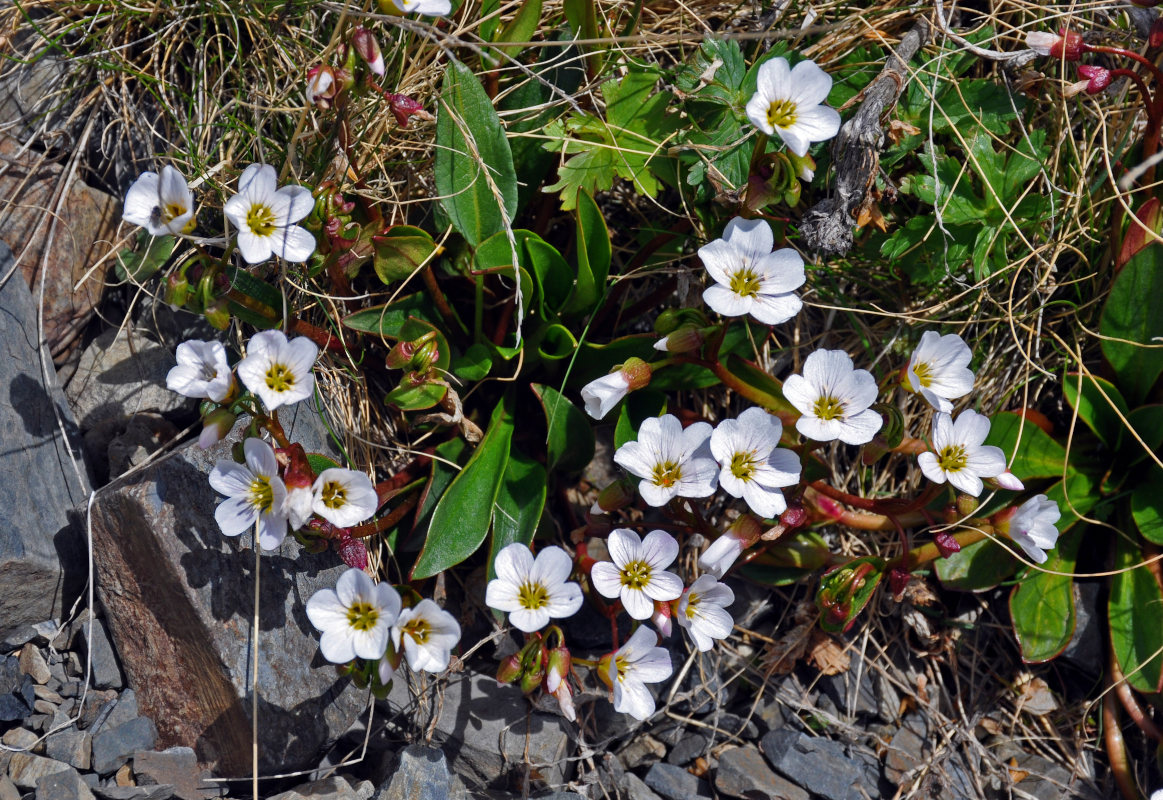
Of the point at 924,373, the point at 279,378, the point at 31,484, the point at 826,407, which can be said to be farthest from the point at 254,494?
the point at 924,373

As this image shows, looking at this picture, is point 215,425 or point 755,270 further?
point 755,270

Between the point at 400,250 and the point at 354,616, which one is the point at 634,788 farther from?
the point at 400,250

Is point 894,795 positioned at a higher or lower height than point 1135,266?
lower

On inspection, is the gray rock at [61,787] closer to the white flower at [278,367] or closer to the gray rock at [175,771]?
the gray rock at [175,771]

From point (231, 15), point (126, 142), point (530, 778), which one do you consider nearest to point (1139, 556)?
point (530, 778)

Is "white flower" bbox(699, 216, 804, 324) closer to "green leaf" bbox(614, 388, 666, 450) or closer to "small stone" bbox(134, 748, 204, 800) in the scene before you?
"green leaf" bbox(614, 388, 666, 450)

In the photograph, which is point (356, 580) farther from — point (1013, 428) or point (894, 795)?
point (1013, 428)

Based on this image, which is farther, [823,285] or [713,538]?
[823,285]
